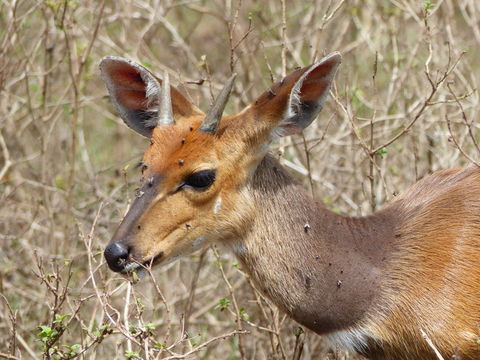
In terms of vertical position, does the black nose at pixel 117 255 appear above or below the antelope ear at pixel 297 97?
below

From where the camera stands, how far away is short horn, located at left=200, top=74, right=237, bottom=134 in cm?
508

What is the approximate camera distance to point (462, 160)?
26.6ft

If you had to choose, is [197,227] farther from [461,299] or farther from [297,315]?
[461,299]

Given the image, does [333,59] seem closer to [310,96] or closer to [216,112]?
[310,96]

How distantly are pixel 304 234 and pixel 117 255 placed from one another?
110 centimetres

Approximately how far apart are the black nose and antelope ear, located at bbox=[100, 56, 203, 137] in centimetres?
116

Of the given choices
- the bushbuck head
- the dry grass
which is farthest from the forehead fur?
the dry grass

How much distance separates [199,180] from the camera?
5164 mm

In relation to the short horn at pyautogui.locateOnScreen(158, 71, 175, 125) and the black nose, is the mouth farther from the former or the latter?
the short horn at pyautogui.locateOnScreen(158, 71, 175, 125)

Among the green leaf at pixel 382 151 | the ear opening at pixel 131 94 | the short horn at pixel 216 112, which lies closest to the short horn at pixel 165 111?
the short horn at pixel 216 112

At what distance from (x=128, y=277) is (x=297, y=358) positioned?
5.19 feet

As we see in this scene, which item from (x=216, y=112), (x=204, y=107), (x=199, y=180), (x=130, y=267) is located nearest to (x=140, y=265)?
(x=130, y=267)

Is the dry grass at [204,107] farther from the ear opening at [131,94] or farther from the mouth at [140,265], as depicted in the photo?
the mouth at [140,265]

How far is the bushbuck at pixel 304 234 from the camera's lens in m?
5.12
